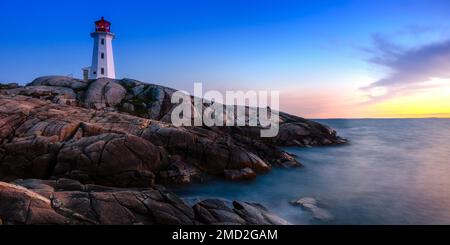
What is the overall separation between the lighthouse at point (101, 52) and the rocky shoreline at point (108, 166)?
2284 cm

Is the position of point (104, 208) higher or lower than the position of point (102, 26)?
lower

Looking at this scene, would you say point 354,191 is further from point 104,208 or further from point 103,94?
point 103,94

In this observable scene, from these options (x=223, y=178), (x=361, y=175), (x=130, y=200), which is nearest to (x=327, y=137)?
(x=361, y=175)

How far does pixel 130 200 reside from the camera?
10.1 m

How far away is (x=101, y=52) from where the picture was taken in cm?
4738

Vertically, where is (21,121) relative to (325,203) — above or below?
above

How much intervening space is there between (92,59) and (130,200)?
44230 millimetres

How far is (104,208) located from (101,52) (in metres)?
43.4

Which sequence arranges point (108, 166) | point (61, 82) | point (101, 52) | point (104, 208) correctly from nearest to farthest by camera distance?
point (104, 208), point (108, 166), point (61, 82), point (101, 52)

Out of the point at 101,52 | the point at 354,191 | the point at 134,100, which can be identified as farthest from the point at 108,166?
the point at 101,52

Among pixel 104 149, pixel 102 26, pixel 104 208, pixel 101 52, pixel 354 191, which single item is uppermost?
pixel 102 26

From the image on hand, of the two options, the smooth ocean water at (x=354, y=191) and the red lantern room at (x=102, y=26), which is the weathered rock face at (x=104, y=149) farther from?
the red lantern room at (x=102, y=26)
